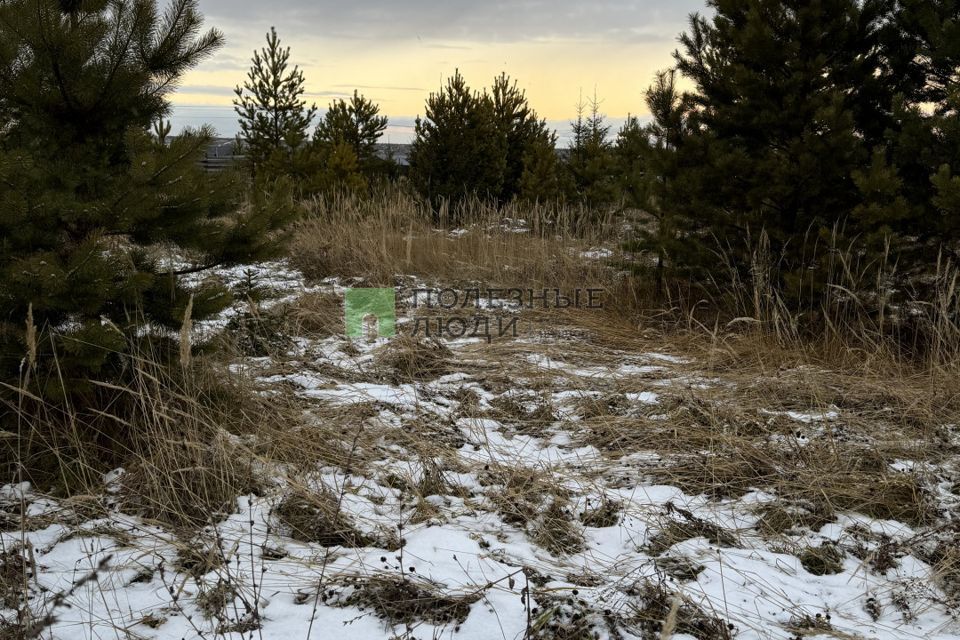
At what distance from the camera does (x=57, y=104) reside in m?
2.92

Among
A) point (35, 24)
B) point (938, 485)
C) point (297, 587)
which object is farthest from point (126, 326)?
point (938, 485)

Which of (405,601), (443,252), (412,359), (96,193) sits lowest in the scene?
(405,601)

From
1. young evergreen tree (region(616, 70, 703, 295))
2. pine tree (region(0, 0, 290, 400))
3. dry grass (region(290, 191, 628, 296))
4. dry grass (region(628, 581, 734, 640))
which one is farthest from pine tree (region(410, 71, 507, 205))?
dry grass (region(628, 581, 734, 640))

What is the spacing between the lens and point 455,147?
1156 cm

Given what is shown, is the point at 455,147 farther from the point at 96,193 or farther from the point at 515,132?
the point at 96,193

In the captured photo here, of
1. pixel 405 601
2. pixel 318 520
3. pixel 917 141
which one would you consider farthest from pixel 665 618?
pixel 917 141

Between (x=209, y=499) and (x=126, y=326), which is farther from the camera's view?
(x=126, y=326)

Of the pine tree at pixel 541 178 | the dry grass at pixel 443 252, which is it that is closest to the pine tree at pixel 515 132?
the pine tree at pixel 541 178

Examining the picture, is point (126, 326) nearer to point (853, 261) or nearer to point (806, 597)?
point (806, 597)

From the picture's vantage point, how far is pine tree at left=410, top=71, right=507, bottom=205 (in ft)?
37.9

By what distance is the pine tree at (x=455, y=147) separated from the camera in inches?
455

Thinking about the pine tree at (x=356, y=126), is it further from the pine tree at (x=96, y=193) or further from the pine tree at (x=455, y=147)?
the pine tree at (x=96, y=193)

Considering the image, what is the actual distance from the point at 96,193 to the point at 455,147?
29.7ft

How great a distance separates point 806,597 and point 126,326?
274cm
